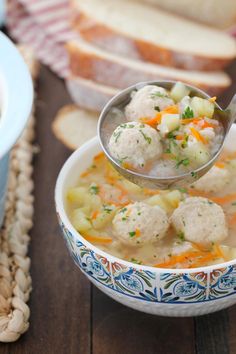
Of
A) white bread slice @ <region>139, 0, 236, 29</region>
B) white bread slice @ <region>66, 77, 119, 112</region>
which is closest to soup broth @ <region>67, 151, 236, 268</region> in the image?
white bread slice @ <region>66, 77, 119, 112</region>

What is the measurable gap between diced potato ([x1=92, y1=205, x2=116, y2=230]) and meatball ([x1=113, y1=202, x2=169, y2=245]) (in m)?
0.06

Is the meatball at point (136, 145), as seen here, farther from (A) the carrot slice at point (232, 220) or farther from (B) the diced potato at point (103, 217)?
(A) the carrot slice at point (232, 220)

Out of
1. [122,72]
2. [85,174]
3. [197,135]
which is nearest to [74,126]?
[122,72]

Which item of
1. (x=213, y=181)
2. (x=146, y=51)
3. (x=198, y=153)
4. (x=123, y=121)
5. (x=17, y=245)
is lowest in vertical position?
(x=17, y=245)

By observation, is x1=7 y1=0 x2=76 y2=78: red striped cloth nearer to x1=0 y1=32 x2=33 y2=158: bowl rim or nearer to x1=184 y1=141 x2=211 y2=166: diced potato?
x1=0 y1=32 x2=33 y2=158: bowl rim

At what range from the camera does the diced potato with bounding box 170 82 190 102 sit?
2248 millimetres

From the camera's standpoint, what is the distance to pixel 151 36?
10.9 feet

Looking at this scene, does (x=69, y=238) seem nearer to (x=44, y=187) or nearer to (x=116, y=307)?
(x=116, y=307)

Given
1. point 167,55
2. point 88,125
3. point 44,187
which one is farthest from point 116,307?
point 167,55

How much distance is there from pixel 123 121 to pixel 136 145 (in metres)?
0.22

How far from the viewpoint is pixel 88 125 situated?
3186 millimetres

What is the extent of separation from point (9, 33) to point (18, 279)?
1.66m

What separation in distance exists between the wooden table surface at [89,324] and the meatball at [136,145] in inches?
22.1

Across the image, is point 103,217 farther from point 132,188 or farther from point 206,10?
point 206,10
